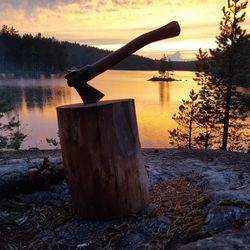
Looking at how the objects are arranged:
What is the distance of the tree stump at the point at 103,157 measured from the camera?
392cm

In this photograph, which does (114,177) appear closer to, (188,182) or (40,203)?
(40,203)

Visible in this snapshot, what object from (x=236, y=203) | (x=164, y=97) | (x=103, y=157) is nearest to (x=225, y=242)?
(x=236, y=203)

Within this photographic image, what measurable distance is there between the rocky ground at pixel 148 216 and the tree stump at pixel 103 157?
0.21 m

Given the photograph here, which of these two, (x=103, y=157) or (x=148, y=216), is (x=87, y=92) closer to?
(x=103, y=157)

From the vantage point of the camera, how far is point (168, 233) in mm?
3713

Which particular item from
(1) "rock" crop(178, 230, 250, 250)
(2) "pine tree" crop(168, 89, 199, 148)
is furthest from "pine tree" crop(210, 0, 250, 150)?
(1) "rock" crop(178, 230, 250, 250)

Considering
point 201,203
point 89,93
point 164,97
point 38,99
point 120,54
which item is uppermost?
point 120,54

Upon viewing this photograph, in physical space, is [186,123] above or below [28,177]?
below

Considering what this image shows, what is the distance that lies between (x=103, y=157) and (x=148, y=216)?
2.94 ft

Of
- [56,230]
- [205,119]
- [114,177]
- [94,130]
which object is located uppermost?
[94,130]

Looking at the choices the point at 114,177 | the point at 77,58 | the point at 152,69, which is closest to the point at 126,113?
the point at 114,177

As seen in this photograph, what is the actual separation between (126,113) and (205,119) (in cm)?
2172

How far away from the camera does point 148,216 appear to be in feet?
13.7

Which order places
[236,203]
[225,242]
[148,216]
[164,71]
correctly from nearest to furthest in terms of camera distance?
[225,242], [236,203], [148,216], [164,71]
